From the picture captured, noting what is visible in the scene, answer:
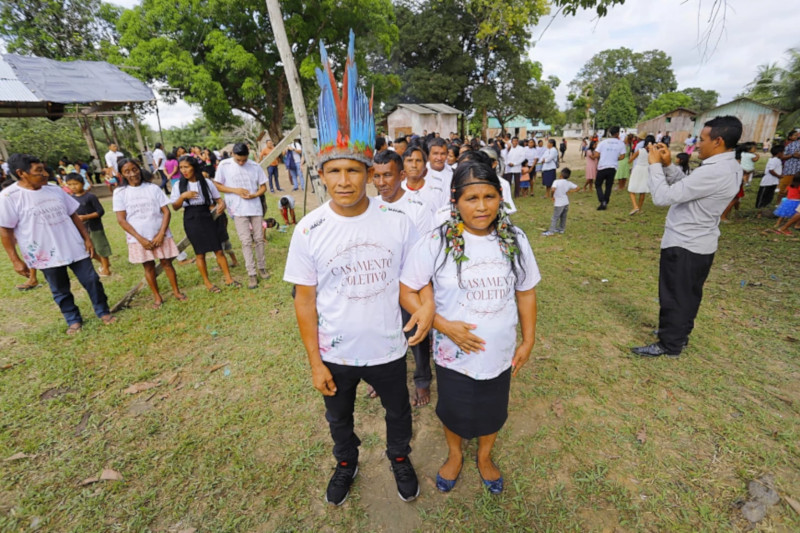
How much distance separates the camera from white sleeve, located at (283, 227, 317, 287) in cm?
188

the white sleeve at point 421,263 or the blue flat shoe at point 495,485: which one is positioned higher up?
the white sleeve at point 421,263

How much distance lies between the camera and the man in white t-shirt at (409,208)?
3.03 m

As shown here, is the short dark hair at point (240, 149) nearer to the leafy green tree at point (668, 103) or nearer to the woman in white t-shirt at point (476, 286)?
the woman in white t-shirt at point (476, 286)

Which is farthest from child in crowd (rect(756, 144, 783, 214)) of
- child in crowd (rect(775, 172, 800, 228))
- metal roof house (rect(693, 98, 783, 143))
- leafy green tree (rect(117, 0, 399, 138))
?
metal roof house (rect(693, 98, 783, 143))

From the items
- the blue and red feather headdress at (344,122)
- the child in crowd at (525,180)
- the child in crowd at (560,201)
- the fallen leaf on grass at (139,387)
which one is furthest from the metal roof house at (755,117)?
the fallen leaf on grass at (139,387)

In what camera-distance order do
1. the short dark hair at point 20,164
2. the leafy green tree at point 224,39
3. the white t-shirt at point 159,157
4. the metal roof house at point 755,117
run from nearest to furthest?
the short dark hair at point 20,164 → the white t-shirt at point 159,157 → the leafy green tree at point 224,39 → the metal roof house at point 755,117

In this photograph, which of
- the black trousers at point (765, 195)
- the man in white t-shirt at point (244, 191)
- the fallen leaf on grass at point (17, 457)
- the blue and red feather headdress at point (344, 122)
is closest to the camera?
the blue and red feather headdress at point (344, 122)

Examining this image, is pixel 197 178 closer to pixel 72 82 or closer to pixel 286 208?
pixel 286 208

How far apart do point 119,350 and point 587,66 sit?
291ft

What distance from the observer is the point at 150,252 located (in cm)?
483

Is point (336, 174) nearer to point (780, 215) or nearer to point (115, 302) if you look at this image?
point (115, 302)

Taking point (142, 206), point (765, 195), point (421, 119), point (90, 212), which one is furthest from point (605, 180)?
point (421, 119)

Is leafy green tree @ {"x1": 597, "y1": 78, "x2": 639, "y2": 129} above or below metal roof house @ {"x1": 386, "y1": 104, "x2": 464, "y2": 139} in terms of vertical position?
above

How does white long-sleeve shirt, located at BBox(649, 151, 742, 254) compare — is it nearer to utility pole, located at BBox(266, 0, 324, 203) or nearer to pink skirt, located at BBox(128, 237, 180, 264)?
utility pole, located at BBox(266, 0, 324, 203)
